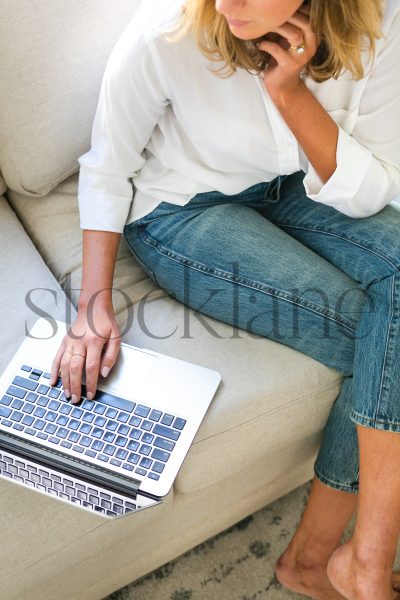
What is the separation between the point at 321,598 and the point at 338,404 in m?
0.40

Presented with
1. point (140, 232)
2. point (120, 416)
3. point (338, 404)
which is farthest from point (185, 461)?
point (140, 232)

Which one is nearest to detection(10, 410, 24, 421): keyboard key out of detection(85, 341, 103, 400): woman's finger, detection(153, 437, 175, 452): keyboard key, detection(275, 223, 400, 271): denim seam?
detection(85, 341, 103, 400): woman's finger

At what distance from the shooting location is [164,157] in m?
1.15

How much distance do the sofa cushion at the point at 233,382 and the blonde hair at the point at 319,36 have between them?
0.40 m

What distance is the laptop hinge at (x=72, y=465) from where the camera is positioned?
0.96 meters

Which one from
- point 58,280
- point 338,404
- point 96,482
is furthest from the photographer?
point 58,280

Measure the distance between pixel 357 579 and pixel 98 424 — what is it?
1.55 ft

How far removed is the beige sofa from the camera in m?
1.01

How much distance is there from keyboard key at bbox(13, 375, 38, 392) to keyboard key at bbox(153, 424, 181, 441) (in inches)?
7.8

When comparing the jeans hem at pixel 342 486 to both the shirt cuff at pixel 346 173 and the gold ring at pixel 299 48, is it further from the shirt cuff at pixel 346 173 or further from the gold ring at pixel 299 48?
the gold ring at pixel 299 48

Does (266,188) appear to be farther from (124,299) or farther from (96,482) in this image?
(96,482)

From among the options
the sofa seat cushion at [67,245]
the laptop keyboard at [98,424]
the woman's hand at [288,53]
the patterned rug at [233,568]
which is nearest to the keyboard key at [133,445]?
the laptop keyboard at [98,424]

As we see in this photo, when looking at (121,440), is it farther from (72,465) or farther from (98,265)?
(98,265)

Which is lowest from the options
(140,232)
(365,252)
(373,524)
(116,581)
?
(116,581)
